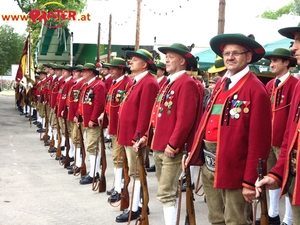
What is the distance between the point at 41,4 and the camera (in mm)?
20047

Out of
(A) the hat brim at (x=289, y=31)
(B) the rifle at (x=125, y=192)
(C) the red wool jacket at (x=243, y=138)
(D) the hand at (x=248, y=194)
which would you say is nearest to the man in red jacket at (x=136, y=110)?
(B) the rifle at (x=125, y=192)

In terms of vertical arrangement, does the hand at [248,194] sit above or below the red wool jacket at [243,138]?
below

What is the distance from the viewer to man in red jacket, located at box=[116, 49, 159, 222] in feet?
20.2

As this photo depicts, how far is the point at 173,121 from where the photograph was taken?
5.32 m

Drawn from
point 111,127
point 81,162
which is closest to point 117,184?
point 111,127

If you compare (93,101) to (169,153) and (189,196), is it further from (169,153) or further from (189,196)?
(189,196)

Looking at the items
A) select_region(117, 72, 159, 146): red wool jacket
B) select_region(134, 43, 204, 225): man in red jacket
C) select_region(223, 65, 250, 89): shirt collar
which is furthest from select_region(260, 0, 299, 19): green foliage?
select_region(223, 65, 250, 89): shirt collar

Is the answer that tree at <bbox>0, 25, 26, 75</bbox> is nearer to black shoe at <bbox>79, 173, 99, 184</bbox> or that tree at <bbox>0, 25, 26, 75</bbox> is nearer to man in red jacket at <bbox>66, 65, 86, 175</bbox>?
man in red jacket at <bbox>66, 65, 86, 175</bbox>

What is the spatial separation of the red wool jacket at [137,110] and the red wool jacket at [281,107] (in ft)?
4.83

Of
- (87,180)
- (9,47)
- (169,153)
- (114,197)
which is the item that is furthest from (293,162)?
(9,47)

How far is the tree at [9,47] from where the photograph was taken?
6084 centimetres

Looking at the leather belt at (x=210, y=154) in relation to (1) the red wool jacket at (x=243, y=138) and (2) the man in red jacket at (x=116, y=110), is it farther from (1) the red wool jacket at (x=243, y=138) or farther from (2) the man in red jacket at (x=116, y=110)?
(2) the man in red jacket at (x=116, y=110)

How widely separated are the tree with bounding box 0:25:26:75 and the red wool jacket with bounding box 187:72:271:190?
194 ft

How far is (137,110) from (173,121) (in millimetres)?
1074
